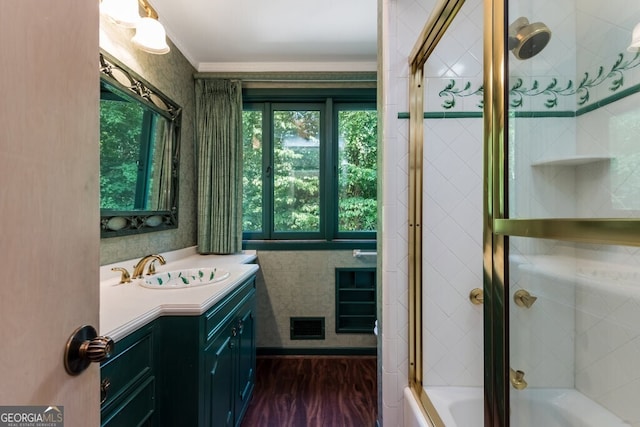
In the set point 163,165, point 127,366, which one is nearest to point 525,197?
point 127,366

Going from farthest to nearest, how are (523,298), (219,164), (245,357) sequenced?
1. (219,164)
2. (245,357)
3. (523,298)

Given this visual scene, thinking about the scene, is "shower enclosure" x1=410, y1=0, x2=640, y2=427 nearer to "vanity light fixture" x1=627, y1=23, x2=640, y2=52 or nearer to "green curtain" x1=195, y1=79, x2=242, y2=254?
"vanity light fixture" x1=627, y1=23, x2=640, y2=52

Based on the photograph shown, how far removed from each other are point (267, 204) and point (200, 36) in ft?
4.60

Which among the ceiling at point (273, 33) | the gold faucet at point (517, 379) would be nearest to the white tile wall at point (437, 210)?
the gold faucet at point (517, 379)

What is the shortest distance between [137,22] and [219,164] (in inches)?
42.8

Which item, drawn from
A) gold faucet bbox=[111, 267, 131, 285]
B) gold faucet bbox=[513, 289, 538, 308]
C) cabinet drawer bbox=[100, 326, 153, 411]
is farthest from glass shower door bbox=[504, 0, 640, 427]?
gold faucet bbox=[111, 267, 131, 285]

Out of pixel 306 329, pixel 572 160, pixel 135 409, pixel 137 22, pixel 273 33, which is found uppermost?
pixel 273 33

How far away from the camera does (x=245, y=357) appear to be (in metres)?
1.68

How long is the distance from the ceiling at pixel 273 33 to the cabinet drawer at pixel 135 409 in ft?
6.99

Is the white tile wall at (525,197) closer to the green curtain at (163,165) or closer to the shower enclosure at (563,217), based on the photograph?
the shower enclosure at (563,217)

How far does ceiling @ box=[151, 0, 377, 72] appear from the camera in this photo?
1796 mm

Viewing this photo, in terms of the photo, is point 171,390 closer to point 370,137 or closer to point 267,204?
point 267,204

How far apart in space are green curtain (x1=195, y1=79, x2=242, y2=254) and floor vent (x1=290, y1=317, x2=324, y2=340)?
2.74 ft

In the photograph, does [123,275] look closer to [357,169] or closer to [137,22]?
[137,22]
